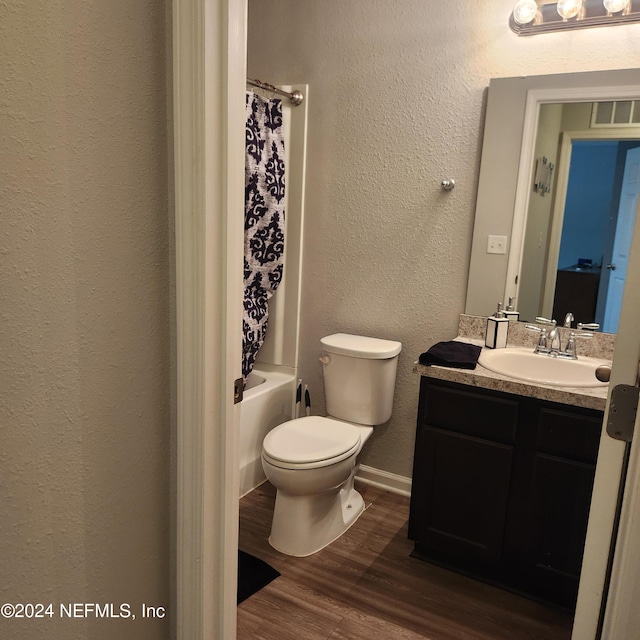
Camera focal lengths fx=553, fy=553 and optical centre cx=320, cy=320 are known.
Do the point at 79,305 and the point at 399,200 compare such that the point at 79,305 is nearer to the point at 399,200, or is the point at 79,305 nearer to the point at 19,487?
the point at 19,487

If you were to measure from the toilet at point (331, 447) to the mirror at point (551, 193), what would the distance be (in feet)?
1.99

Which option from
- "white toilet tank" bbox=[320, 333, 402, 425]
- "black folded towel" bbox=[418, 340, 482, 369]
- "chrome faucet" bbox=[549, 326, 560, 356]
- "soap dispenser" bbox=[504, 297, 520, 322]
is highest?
"soap dispenser" bbox=[504, 297, 520, 322]

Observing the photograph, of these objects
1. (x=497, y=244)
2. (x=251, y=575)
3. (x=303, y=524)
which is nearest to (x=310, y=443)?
(x=303, y=524)

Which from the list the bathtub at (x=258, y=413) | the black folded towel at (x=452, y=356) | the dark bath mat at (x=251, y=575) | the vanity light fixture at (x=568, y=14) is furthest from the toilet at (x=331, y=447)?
the vanity light fixture at (x=568, y=14)

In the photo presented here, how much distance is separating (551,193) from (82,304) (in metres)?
1.98

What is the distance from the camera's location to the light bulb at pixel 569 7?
2.12 metres

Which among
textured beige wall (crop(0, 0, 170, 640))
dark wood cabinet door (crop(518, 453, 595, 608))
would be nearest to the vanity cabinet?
dark wood cabinet door (crop(518, 453, 595, 608))

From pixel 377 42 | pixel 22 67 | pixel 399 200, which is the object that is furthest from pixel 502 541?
pixel 377 42

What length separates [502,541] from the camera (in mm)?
2043

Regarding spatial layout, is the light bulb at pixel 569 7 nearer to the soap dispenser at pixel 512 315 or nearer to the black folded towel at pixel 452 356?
the soap dispenser at pixel 512 315

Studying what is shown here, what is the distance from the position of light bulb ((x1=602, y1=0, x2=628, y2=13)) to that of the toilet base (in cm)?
218

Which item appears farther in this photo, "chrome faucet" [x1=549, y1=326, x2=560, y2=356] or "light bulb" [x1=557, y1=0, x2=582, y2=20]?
"chrome faucet" [x1=549, y1=326, x2=560, y2=356]

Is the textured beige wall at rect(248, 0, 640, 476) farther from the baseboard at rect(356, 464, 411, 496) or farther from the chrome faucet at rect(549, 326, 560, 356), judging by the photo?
the chrome faucet at rect(549, 326, 560, 356)

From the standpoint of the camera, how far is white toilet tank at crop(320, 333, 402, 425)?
2551 millimetres
